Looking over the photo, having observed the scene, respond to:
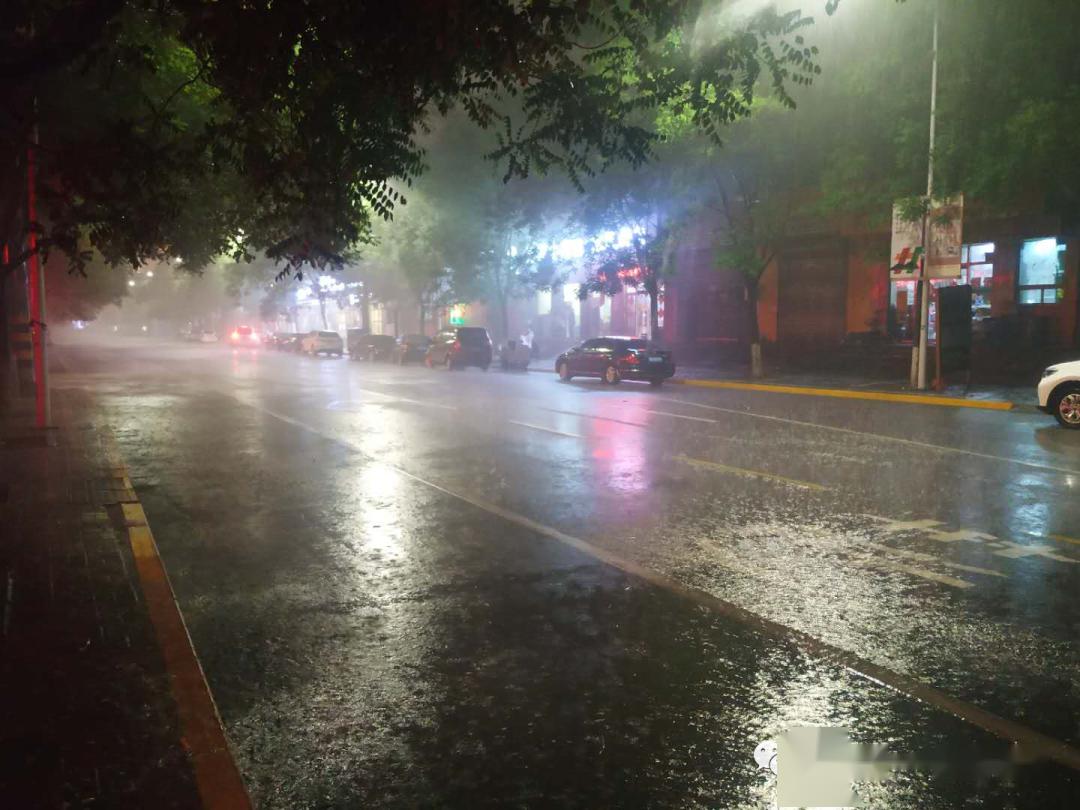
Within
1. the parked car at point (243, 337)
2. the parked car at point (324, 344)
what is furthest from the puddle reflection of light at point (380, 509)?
the parked car at point (243, 337)

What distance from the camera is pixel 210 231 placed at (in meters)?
18.8

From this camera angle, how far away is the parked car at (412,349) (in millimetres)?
42219

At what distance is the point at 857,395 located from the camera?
22.7 meters

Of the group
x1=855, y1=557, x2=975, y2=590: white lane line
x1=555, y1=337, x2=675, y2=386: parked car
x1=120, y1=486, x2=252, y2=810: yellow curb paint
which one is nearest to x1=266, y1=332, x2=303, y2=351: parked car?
x1=555, y1=337, x2=675, y2=386: parked car

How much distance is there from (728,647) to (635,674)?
2.23 ft

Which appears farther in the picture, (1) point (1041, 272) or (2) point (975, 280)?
(2) point (975, 280)

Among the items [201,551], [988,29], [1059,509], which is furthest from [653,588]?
[988,29]

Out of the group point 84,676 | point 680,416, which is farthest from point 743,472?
point 84,676

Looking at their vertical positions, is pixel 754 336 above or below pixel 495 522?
above

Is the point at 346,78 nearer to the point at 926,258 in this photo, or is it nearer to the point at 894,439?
the point at 894,439

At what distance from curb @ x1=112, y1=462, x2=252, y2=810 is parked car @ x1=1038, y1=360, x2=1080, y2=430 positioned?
1451 centimetres

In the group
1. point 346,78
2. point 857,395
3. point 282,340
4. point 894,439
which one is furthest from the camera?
point 282,340

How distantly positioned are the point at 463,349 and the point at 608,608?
31.2m

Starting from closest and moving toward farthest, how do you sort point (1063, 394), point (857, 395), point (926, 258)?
point (1063, 394) < point (926, 258) < point (857, 395)
